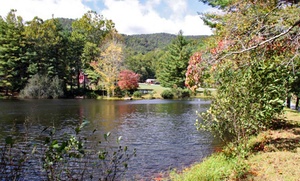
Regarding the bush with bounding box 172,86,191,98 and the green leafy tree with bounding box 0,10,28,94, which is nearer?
the green leafy tree with bounding box 0,10,28,94

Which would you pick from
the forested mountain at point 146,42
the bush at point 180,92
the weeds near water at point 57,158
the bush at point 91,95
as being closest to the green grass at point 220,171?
the weeds near water at point 57,158

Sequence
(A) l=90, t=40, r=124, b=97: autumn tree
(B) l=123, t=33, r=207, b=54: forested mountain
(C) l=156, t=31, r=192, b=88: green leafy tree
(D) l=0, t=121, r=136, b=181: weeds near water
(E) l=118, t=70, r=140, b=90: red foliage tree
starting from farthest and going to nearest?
(B) l=123, t=33, r=207, b=54: forested mountain < (C) l=156, t=31, r=192, b=88: green leafy tree < (E) l=118, t=70, r=140, b=90: red foliage tree < (A) l=90, t=40, r=124, b=97: autumn tree < (D) l=0, t=121, r=136, b=181: weeds near water

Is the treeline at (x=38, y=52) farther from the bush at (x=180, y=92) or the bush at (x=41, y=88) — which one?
the bush at (x=180, y=92)

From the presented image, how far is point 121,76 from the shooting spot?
46906 mm

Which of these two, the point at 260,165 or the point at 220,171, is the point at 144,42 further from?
the point at 220,171

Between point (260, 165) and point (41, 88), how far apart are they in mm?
40547

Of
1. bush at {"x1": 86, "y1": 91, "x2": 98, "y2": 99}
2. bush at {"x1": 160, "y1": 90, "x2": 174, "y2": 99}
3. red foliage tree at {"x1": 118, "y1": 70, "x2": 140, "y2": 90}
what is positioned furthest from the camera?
bush at {"x1": 160, "y1": 90, "x2": 174, "y2": 99}

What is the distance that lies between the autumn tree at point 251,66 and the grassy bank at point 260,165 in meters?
0.72

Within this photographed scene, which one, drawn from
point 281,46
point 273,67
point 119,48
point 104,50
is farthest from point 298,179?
point 104,50

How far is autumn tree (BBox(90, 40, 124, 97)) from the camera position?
45094mm

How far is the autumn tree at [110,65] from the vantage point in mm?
45094

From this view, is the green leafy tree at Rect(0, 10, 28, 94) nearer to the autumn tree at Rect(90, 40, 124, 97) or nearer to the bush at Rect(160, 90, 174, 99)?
the autumn tree at Rect(90, 40, 124, 97)

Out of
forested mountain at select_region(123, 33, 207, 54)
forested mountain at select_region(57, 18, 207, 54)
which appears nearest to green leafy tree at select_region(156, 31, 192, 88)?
forested mountain at select_region(57, 18, 207, 54)

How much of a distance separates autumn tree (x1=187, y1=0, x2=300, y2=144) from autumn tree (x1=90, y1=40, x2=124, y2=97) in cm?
3726
